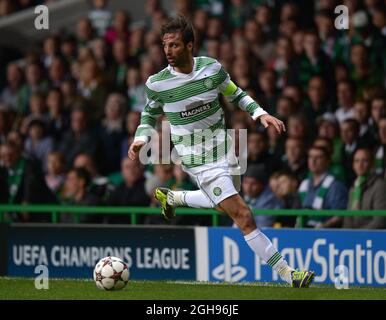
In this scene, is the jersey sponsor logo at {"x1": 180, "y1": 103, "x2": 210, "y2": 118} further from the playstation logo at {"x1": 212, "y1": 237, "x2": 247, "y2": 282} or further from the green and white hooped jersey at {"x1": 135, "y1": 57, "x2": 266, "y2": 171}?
the playstation logo at {"x1": 212, "y1": 237, "x2": 247, "y2": 282}

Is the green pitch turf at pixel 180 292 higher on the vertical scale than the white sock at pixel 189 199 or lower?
lower

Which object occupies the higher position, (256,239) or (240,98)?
(240,98)

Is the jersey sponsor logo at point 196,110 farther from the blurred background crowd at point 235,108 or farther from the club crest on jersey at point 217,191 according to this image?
the blurred background crowd at point 235,108

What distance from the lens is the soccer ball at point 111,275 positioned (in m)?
10.5

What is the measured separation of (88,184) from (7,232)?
1.17 m

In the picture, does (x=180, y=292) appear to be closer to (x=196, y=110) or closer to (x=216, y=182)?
(x=216, y=182)

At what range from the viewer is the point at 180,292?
410 inches

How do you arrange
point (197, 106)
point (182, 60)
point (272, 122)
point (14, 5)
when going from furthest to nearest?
point (14, 5)
point (197, 106)
point (182, 60)
point (272, 122)

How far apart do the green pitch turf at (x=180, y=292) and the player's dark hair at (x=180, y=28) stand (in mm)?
2219

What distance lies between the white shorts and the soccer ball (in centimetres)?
105

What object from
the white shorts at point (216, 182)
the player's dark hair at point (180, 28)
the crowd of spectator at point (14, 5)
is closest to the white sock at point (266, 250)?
the white shorts at point (216, 182)

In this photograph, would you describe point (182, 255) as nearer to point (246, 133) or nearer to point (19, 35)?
point (246, 133)

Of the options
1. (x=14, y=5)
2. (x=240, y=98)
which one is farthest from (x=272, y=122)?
(x=14, y=5)

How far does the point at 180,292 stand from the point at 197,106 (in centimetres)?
168
